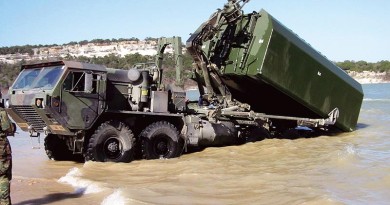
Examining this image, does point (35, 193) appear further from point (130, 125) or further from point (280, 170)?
point (280, 170)

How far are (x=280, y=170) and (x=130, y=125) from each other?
3045 mm

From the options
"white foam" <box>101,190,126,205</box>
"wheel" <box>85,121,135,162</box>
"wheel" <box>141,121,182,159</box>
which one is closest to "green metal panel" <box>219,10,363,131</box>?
"wheel" <box>141,121,182,159</box>

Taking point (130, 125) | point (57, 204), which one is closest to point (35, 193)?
point (57, 204)

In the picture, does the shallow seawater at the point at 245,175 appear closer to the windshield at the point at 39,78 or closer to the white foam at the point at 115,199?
the white foam at the point at 115,199

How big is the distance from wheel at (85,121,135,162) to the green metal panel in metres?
2.91

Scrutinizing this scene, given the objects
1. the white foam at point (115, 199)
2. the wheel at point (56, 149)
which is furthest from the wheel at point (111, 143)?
the white foam at point (115, 199)

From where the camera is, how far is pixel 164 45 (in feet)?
34.5

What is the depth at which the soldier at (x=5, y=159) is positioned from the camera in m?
5.08

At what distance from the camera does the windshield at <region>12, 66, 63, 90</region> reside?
829cm

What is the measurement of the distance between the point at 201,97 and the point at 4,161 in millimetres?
6452

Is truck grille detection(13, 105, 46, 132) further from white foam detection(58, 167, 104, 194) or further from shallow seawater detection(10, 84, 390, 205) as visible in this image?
white foam detection(58, 167, 104, 194)

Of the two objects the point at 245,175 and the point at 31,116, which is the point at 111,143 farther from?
the point at 245,175

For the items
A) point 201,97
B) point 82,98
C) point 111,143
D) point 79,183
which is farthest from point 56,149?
point 201,97

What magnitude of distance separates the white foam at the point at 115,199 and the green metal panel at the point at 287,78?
483cm
